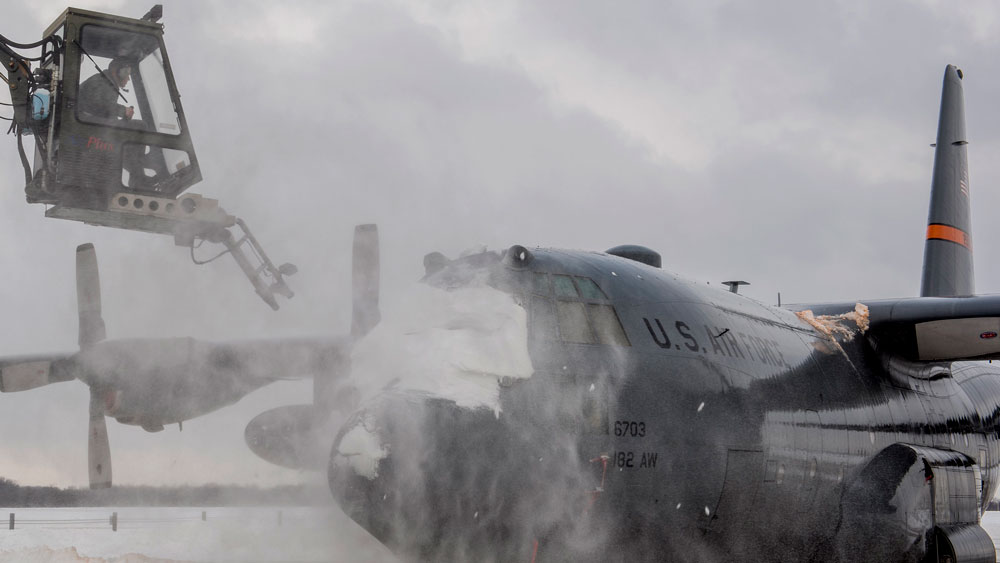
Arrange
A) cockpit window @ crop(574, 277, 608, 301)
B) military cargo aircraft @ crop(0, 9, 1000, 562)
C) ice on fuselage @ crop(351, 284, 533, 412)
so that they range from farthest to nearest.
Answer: cockpit window @ crop(574, 277, 608, 301)
ice on fuselage @ crop(351, 284, 533, 412)
military cargo aircraft @ crop(0, 9, 1000, 562)

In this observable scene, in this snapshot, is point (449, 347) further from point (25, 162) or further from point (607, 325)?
point (25, 162)

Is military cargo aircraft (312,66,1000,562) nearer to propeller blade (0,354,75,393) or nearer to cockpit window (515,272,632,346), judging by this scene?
cockpit window (515,272,632,346)

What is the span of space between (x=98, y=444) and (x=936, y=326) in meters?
11.5

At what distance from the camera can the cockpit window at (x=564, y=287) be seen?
29.0ft

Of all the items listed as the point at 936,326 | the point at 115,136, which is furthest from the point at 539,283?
the point at 936,326

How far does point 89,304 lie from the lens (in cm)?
1109

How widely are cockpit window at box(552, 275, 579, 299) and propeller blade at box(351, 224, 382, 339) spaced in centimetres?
235

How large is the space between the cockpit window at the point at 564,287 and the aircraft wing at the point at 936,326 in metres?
6.78

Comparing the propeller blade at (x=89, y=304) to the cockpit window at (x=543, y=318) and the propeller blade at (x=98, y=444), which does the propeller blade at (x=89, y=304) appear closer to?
the propeller blade at (x=98, y=444)

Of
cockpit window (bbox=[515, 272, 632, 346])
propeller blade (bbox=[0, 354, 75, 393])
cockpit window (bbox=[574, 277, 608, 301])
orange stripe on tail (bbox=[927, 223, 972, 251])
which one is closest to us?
cockpit window (bbox=[515, 272, 632, 346])

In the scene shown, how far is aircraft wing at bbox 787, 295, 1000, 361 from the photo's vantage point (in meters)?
13.8

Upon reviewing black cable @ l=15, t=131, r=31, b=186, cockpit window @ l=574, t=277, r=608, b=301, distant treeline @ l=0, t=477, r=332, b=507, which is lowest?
distant treeline @ l=0, t=477, r=332, b=507

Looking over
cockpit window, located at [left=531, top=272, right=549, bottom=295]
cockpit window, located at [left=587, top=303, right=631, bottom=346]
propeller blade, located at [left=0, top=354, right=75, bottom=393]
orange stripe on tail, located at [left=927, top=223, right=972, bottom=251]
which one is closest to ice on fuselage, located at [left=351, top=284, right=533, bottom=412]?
cockpit window, located at [left=531, top=272, right=549, bottom=295]

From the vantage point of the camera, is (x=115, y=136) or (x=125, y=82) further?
(x=125, y=82)
